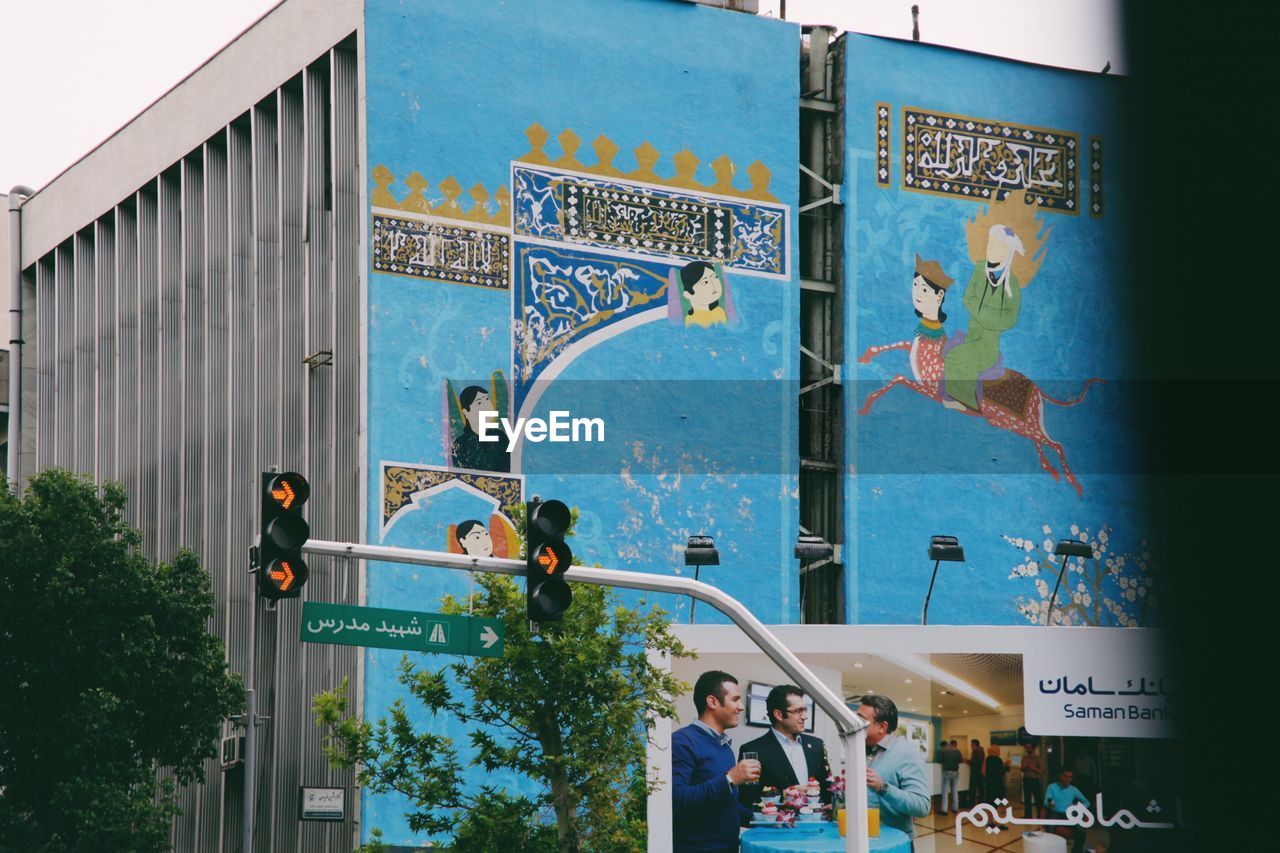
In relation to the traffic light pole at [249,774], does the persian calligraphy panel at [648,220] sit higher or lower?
higher

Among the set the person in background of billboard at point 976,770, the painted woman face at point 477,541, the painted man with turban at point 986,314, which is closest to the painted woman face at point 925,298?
the painted man with turban at point 986,314

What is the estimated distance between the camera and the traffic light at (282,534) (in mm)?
12289

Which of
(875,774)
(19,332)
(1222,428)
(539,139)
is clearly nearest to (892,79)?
(539,139)

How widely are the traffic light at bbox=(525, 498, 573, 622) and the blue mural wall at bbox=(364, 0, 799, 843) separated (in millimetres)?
20424

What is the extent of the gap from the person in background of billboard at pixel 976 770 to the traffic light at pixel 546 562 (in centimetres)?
1690

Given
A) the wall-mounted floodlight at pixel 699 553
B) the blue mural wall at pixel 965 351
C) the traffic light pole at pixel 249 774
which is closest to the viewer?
the traffic light pole at pixel 249 774

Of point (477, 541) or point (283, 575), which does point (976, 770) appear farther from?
point (283, 575)

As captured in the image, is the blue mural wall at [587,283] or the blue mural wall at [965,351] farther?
the blue mural wall at [965,351]

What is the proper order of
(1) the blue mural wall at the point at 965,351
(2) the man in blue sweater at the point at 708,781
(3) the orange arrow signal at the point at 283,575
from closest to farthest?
(3) the orange arrow signal at the point at 283,575 < (2) the man in blue sweater at the point at 708,781 < (1) the blue mural wall at the point at 965,351

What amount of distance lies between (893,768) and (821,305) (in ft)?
42.6

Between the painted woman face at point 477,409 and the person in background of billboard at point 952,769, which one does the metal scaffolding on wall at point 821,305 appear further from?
the person in background of billboard at point 952,769

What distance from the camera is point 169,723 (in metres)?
29.8

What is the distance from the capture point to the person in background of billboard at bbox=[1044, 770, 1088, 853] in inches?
1125

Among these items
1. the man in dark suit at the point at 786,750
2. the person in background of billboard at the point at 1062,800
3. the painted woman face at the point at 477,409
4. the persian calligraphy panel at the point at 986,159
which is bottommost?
the person in background of billboard at the point at 1062,800
